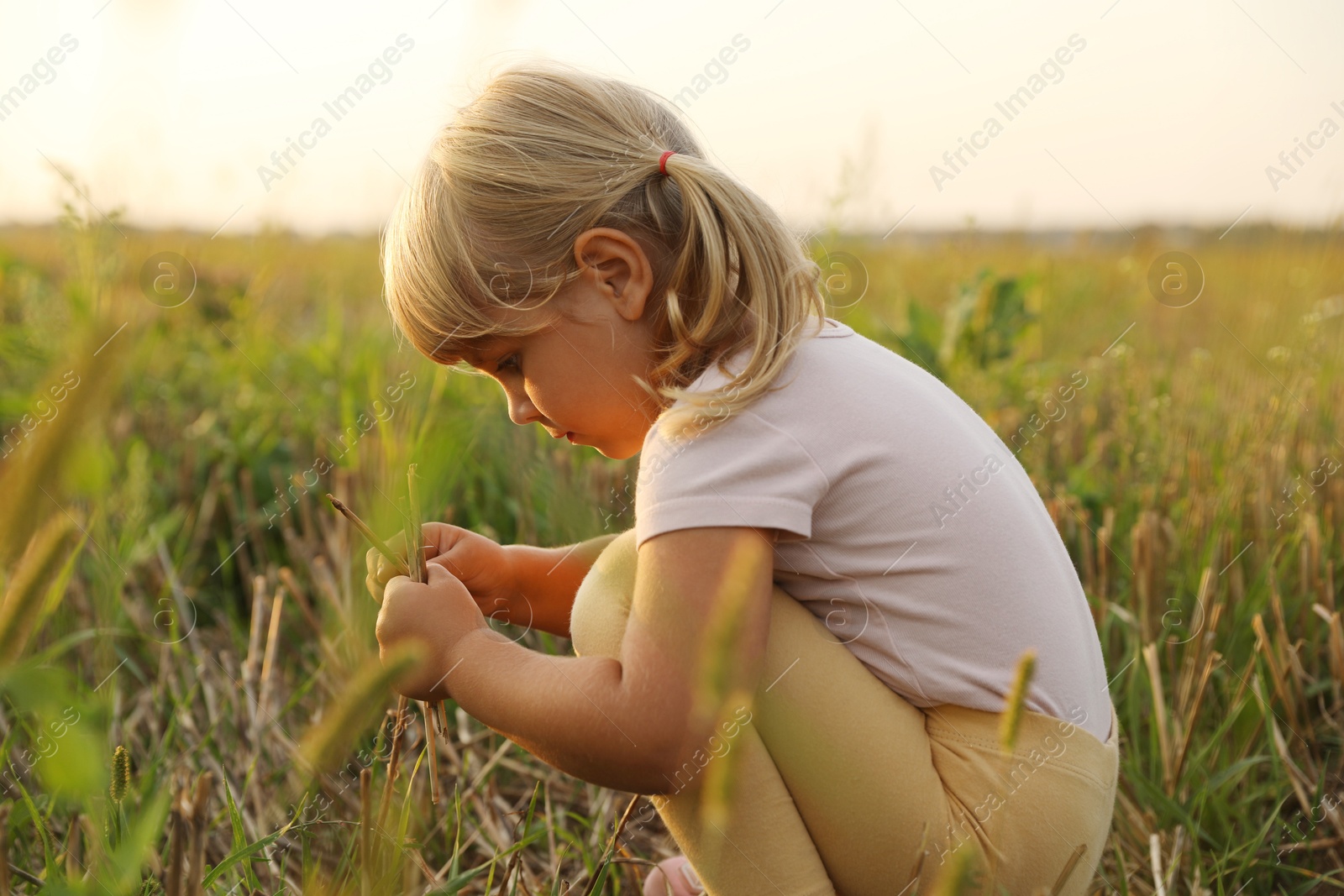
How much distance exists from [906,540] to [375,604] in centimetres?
57

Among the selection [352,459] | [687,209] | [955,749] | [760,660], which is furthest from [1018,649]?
[352,459]

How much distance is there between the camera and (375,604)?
1.08 meters

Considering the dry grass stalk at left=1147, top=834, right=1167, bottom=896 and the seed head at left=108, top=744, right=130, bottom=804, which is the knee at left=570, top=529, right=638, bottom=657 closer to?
Answer: the seed head at left=108, top=744, right=130, bottom=804

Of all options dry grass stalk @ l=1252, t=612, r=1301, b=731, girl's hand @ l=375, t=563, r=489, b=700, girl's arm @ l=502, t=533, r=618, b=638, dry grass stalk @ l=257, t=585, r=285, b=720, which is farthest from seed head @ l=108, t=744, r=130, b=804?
dry grass stalk @ l=1252, t=612, r=1301, b=731

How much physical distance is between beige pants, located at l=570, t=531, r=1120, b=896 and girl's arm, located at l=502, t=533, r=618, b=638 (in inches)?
13.9

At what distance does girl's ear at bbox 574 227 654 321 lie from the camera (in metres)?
1.24

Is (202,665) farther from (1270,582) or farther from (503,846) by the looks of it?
(1270,582)

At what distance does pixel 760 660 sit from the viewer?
109 centimetres

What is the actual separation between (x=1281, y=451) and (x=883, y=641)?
4.69 ft

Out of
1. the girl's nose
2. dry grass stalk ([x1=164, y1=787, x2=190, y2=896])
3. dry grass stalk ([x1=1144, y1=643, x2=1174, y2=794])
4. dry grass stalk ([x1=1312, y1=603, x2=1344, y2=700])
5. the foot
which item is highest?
dry grass stalk ([x1=1312, y1=603, x2=1344, y2=700])

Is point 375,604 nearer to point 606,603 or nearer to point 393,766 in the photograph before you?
point 393,766

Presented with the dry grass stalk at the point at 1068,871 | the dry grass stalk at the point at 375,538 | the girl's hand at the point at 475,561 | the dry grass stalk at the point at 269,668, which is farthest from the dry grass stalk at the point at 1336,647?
the dry grass stalk at the point at 269,668

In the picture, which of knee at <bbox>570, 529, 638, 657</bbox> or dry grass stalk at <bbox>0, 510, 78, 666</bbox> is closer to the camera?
dry grass stalk at <bbox>0, 510, 78, 666</bbox>

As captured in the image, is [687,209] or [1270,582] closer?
[687,209]
